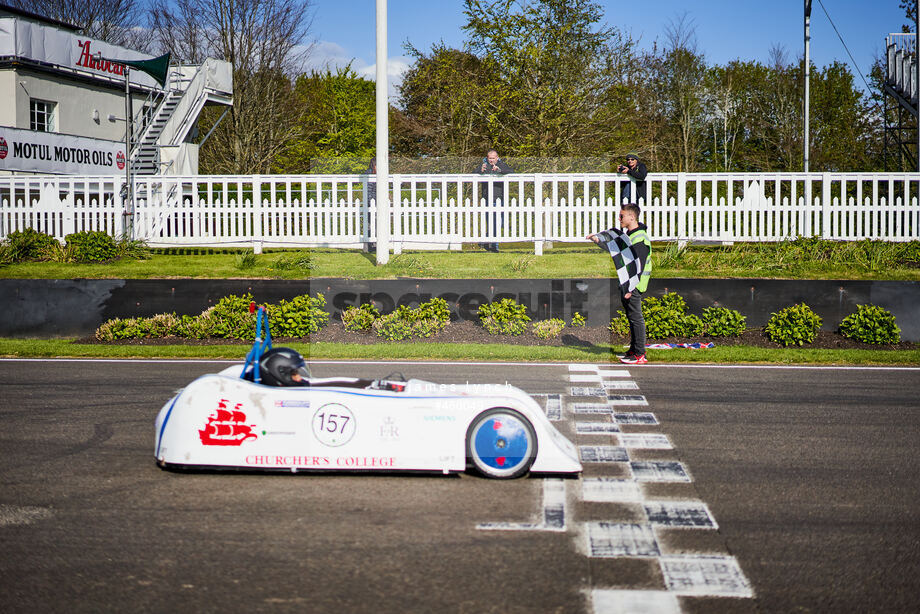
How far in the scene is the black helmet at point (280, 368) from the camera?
21.5 feet

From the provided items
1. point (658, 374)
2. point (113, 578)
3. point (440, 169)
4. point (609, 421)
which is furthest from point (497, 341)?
point (440, 169)

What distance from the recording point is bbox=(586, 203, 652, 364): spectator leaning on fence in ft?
39.1

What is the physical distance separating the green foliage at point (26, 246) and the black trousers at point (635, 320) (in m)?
12.5

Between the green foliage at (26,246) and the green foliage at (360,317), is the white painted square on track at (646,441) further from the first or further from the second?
the green foliage at (26,246)

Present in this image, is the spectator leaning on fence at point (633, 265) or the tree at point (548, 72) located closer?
the spectator leaning on fence at point (633, 265)

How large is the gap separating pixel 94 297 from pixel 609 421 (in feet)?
33.6

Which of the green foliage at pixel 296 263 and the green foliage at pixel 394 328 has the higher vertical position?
the green foliage at pixel 296 263

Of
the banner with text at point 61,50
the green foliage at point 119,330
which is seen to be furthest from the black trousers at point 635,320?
the banner with text at point 61,50

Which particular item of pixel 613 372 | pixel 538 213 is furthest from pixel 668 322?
pixel 538 213

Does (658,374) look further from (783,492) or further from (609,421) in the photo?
(783,492)

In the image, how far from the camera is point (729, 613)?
13.4 ft

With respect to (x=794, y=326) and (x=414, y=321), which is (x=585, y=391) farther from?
(x=794, y=326)

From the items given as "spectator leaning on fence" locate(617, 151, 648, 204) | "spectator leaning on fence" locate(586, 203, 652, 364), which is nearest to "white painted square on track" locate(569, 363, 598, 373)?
"spectator leaning on fence" locate(586, 203, 652, 364)

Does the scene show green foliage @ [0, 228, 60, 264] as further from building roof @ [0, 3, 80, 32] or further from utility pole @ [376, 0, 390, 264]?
building roof @ [0, 3, 80, 32]
